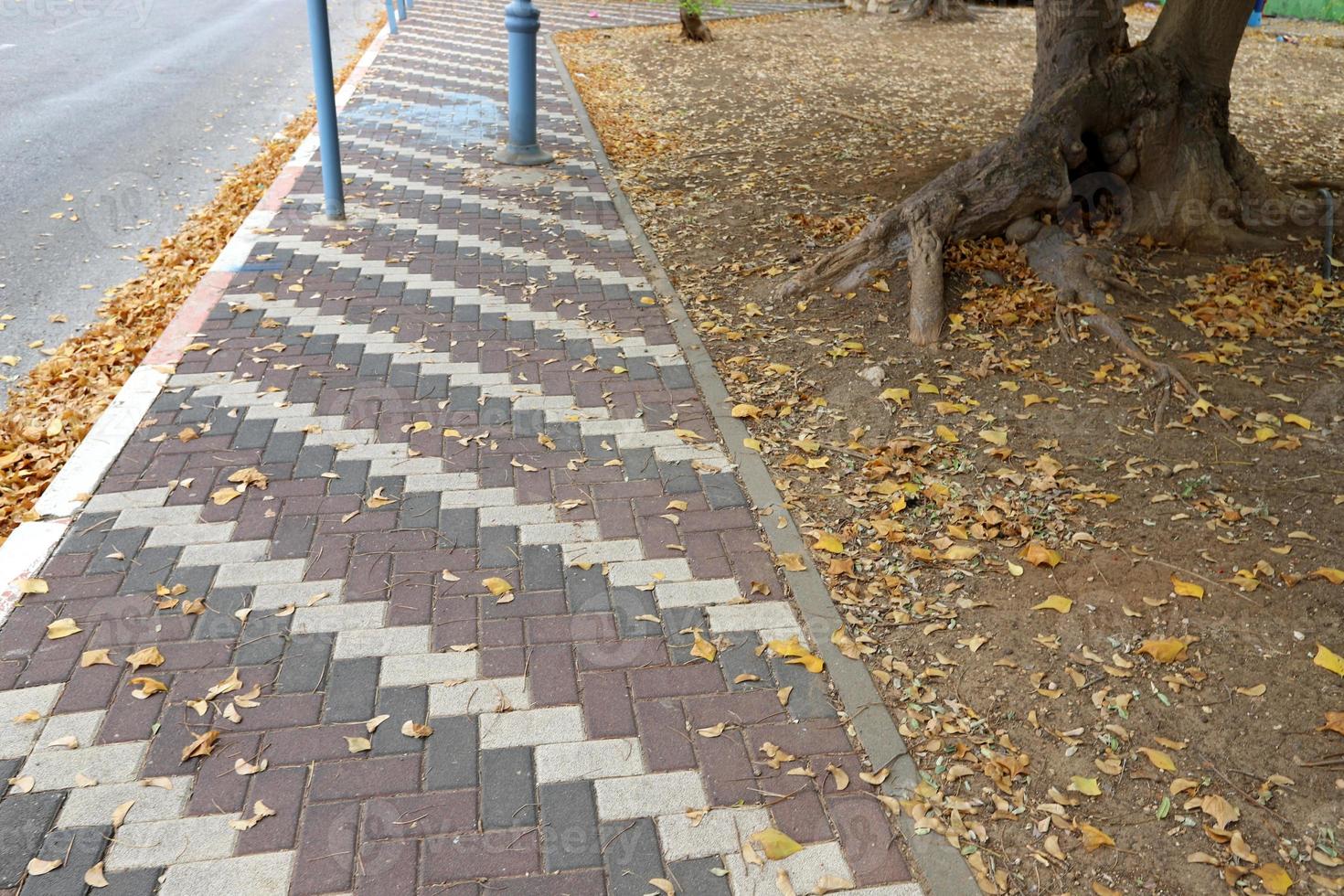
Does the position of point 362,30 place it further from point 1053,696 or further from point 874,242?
point 1053,696

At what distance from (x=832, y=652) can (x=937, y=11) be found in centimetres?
1742

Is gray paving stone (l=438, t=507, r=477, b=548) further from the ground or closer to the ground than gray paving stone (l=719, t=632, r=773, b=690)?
further from the ground

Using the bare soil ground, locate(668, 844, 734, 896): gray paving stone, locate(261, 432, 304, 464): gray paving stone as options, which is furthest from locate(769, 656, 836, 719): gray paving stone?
locate(261, 432, 304, 464): gray paving stone

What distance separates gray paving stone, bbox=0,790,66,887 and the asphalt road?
3.14 meters

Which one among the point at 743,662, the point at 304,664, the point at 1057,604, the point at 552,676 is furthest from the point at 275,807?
the point at 1057,604

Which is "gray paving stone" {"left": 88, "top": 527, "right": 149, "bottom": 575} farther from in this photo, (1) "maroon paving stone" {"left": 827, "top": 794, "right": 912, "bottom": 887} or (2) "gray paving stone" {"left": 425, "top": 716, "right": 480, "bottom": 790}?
(1) "maroon paving stone" {"left": 827, "top": 794, "right": 912, "bottom": 887}

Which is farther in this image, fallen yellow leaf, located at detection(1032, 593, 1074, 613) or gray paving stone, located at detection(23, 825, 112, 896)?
fallen yellow leaf, located at detection(1032, 593, 1074, 613)

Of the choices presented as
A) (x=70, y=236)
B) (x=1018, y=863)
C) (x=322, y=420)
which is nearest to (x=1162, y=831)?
(x=1018, y=863)

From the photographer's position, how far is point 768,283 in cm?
662

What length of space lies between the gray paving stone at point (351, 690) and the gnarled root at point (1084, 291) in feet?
12.8

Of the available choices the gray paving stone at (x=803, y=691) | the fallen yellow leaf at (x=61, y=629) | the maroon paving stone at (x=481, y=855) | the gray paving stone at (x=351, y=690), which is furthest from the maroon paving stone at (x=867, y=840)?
the fallen yellow leaf at (x=61, y=629)

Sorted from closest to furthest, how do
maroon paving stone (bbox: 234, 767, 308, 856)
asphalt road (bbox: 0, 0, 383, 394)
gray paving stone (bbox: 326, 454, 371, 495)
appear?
maroon paving stone (bbox: 234, 767, 308, 856), gray paving stone (bbox: 326, 454, 371, 495), asphalt road (bbox: 0, 0, 383, 394)

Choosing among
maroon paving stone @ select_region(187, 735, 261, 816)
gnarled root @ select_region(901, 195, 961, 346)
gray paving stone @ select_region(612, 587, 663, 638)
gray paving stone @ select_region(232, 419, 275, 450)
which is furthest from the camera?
gnarled root @ select_region(901, 195, 961, 346)

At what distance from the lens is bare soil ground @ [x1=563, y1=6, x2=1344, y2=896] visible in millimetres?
2963
